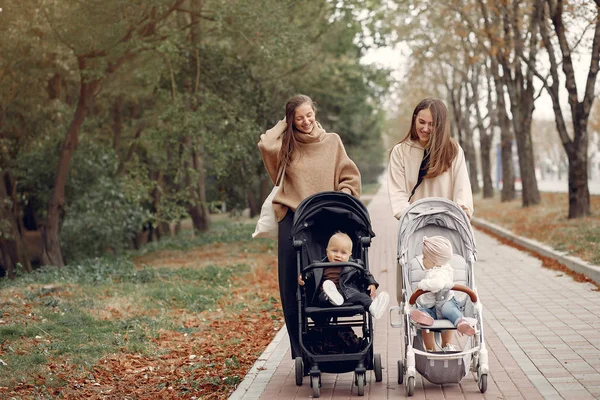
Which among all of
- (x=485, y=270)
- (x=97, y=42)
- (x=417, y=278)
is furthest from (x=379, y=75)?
(x=417, y=278)

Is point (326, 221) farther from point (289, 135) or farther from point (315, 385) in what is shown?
point (315, 385)

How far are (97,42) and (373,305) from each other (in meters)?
→ 12.5

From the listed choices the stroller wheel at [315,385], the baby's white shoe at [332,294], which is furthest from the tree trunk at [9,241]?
the baby's white shoe at [332,294]

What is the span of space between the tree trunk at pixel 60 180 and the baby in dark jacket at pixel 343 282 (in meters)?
13.6

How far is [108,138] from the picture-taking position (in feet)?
92.1

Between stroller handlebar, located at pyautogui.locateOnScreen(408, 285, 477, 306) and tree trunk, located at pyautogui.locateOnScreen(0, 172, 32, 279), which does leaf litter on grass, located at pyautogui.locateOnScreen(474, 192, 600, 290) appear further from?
tree trunk, located at pyautogui.locateOnScreen(0, 172, 32, 279)

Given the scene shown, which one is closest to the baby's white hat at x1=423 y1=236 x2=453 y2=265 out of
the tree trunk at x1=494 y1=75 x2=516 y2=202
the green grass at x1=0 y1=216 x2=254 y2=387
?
the green grass at x1=0 y1=216 x2=254 y2=387

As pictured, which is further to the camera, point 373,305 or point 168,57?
point 168,57

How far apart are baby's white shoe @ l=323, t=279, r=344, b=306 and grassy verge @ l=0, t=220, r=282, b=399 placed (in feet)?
4.23

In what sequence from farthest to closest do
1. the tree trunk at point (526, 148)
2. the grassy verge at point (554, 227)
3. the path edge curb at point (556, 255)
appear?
the tree trunk at point (526, 148), the grassy verge at point (554, 227), the path edge curb at point (556, 255)

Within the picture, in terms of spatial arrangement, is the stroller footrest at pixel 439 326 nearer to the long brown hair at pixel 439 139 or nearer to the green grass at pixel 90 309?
the long brown hair at pixel 439 139

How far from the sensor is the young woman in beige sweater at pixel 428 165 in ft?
21.9

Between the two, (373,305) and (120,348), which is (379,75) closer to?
(120,348)

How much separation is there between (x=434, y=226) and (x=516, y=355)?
1592 mm
